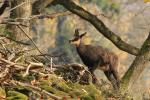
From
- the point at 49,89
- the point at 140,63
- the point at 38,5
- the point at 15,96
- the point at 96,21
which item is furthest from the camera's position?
the point at 96,21

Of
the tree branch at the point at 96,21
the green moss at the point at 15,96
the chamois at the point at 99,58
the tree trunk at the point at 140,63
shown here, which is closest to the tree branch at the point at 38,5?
the tree branch at the point at 96,21

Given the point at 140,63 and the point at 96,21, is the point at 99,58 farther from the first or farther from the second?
the point at 140,63

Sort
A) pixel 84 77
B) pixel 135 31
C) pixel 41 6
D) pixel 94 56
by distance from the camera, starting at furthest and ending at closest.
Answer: pixel 135 31 → pixel 94 56 → pixel 41 6 → pixel 84 77

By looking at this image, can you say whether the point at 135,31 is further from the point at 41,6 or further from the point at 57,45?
the point at 41,6

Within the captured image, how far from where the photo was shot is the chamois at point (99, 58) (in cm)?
1525

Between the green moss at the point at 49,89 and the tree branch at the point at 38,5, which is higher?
the tree branch at the point at 38,5

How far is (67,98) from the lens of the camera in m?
6.86

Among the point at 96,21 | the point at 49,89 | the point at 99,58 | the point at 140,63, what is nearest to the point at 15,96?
the point at 49,89

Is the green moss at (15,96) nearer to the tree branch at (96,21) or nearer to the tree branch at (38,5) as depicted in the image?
the tree branch at (38,5)

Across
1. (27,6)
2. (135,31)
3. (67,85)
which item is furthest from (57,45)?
(67,85)

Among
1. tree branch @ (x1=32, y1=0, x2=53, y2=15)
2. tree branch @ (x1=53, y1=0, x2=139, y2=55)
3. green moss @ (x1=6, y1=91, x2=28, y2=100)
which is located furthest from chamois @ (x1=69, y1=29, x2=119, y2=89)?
green moss @ (x1=6, y1=91, x2=28, y2=100)

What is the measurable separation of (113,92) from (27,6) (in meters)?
3.40

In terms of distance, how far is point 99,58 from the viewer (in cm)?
1536

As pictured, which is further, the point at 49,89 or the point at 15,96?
the point at 49,89
